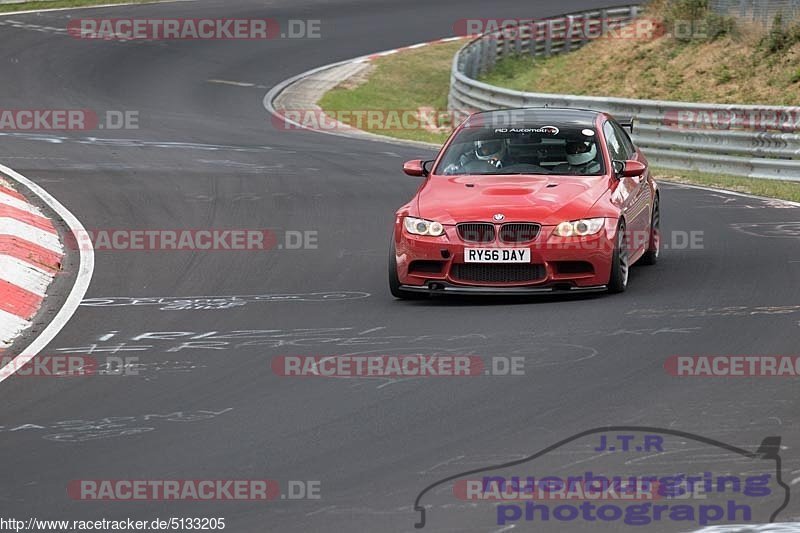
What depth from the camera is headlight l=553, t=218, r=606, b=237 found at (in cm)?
1101

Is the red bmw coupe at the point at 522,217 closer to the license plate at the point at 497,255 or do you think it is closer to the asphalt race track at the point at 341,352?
the license plate at the point at 497,255

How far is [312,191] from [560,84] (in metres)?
14.4

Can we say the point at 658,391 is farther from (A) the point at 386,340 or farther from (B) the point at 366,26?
(B) the point at 366,26

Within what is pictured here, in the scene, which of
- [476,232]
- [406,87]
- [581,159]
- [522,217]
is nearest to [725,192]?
[581,159]

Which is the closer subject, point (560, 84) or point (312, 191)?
point (312, 191)

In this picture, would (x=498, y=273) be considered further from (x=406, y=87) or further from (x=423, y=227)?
(x=406, y=87)

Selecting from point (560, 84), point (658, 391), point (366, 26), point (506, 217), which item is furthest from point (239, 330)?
point (366, 26)

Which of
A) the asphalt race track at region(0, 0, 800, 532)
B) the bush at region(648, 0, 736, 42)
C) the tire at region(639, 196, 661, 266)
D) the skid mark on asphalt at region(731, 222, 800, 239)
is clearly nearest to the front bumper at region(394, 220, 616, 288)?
the asphalt race track at region(0, 0, 800, 532)

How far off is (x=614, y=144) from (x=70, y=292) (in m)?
4.96

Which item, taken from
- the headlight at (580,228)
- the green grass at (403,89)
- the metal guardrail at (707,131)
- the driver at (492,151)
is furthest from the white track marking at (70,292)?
the green grass at (403,89)

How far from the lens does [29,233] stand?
13.7 meters

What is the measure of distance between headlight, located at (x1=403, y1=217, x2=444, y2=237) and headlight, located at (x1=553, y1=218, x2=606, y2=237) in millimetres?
922

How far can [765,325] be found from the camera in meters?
9.86

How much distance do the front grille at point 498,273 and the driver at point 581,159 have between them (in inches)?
54.9
